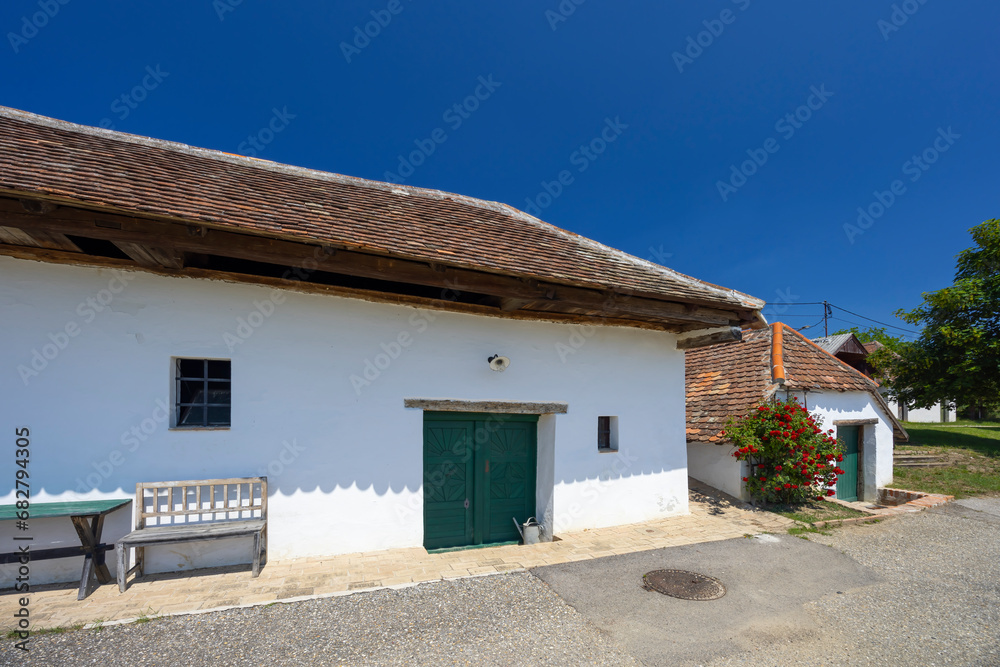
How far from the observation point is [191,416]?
522cm

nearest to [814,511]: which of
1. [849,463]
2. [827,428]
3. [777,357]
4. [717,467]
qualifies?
[717,467]

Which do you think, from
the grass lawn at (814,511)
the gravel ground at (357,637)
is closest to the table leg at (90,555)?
the gravel ground at (357,637)

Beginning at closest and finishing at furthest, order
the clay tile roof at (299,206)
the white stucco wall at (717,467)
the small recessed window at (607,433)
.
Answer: the clay tile roof at (299,206) < the small recessed window at (607,433) < the white stucco wall at (717,467)

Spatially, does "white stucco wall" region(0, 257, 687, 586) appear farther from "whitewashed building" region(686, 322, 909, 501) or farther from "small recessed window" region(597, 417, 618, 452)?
"whitewashed building" region(686, 322, 909, 501)

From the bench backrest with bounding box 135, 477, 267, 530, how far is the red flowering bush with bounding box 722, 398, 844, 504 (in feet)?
27.0

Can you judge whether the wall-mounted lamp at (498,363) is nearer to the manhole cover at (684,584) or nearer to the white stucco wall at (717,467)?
the manhole cover at (684,584)

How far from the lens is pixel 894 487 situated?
37.0 feet

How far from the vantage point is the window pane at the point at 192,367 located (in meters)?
5.24

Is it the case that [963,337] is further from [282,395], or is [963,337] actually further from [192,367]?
[192,367]

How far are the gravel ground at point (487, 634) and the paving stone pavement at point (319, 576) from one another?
0.24 metres

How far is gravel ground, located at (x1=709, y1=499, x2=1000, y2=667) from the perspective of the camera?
3.73 m

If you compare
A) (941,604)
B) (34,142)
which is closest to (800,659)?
(941,604)

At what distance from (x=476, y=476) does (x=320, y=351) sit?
2.90 metres

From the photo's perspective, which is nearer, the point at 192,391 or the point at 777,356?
the point at 192,391
